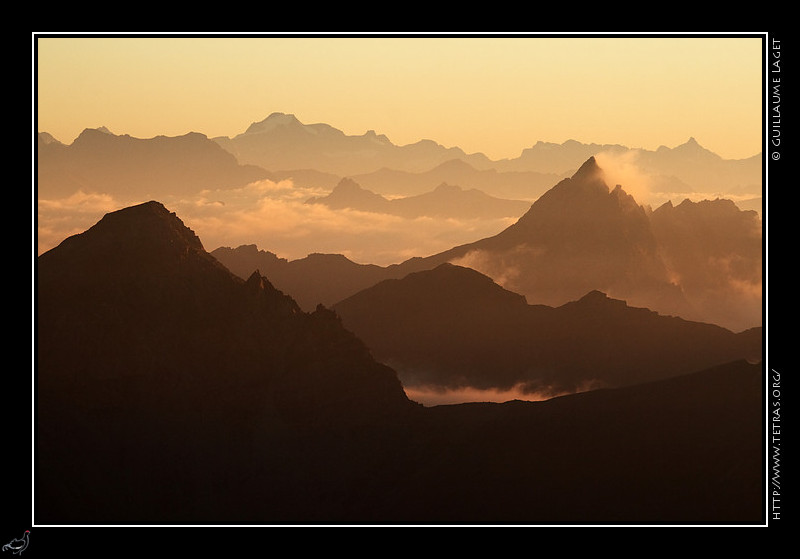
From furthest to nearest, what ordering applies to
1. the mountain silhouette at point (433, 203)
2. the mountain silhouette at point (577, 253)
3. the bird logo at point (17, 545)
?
1. the mountain silhouette at point (433, 203)
2. the mountain silhouette at point (577, 253)
3. the bird logo at point (17, 545)

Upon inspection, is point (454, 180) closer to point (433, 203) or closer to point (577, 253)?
point (433, 203)

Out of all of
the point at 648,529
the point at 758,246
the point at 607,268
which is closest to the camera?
the point at 648,529

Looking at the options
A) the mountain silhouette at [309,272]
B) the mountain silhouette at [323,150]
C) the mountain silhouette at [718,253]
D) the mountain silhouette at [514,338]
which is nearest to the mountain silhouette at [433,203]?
the mountain silhouette at [323,150]

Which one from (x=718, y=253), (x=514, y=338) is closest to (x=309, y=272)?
(x=514, y=338)

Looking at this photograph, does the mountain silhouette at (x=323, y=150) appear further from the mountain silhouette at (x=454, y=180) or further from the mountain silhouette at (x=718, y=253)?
the mountain silhouette at (x=718, y=253)

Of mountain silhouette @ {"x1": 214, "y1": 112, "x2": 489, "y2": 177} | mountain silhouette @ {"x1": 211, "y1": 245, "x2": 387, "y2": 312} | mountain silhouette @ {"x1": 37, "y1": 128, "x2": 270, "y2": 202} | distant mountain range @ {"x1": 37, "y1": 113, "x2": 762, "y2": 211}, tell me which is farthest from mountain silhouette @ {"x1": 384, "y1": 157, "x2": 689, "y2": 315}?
mountain silhouette @ {"x1": 37, "y1": 128, "x2": 270, "y2": 202}
